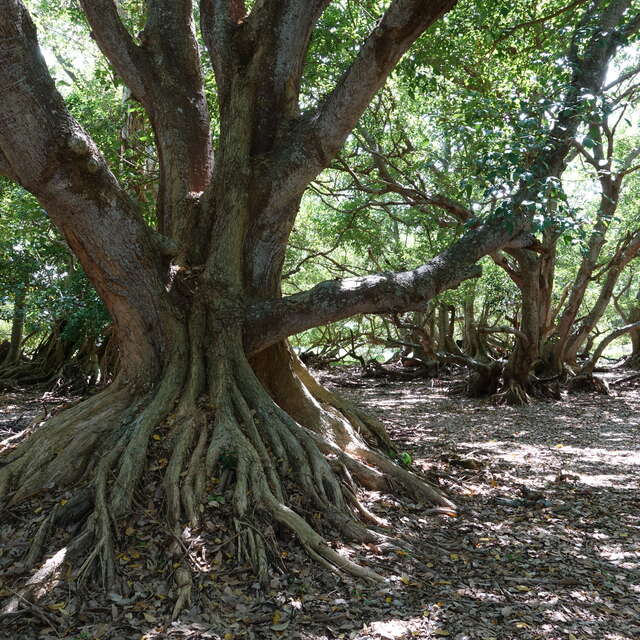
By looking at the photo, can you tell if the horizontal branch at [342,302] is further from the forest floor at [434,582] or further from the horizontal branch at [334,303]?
the forest floor at [434,582]

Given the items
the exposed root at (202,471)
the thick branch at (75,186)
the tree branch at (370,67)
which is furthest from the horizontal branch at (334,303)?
the tree branch at (370,67)

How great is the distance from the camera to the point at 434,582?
3617 mm

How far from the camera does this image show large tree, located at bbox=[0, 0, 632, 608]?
3.93 meters

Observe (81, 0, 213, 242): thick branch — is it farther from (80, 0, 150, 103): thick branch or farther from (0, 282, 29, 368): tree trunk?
(0, 282, 29, 368): tree trunk

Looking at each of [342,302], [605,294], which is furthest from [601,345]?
[342,302]

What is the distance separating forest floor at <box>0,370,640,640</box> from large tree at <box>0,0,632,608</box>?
167 mm

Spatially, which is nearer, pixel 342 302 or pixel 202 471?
pixel 202 471

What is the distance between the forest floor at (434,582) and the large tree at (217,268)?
6.6 inches

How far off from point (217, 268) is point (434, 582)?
3.08 meters

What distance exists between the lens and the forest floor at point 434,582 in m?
3.04

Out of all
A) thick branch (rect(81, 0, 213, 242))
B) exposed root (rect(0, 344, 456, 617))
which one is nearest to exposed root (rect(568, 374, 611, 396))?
exposed root (rect(0, 344, 456, 617))

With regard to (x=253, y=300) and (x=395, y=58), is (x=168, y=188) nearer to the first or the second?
(x=253, y=300)

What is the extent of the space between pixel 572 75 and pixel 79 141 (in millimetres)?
5480

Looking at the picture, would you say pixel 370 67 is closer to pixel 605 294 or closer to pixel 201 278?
pixel 201 278
